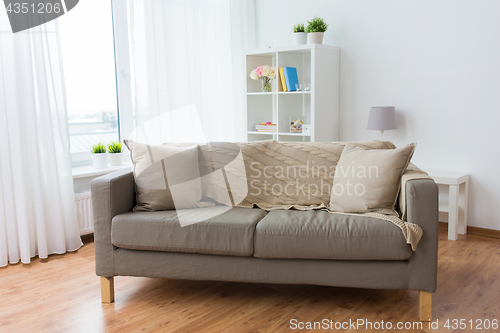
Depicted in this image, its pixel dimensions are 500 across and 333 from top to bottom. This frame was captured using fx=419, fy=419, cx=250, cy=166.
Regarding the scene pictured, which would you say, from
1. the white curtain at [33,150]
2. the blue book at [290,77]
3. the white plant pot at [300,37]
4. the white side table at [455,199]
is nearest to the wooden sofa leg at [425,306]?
the white side table at [455,199]

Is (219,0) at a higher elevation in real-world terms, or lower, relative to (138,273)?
higher

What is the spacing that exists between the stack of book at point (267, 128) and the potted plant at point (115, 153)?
144 centimetres

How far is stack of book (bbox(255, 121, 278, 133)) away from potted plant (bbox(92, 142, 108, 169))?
1.59 m

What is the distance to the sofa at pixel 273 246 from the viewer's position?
6.45 feet

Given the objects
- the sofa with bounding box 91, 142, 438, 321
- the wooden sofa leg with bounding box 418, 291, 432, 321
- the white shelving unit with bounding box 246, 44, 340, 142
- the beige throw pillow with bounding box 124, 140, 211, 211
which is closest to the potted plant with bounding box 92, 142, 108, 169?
the beige throw pillow with bounding box 124, 140, 211, 211

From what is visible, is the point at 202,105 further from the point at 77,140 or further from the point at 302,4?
the point at 302,4

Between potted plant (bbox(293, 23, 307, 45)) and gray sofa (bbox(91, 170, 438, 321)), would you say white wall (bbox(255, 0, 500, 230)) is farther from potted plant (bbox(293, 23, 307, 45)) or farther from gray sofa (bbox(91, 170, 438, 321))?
gray sofa (bbox(91, 170, 438, 321))

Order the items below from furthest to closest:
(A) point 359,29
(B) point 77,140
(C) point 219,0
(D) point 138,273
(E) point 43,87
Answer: (C) point 219,0 < (A) point 359,29 < (B) point 77,140 < (E) point 43,87 < (D) point 138,273

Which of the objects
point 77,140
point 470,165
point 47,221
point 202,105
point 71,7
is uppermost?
point 71,7

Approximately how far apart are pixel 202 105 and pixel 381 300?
2.54 m

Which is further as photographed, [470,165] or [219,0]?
[219,0]

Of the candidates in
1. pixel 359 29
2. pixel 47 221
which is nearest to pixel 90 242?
pixel 47 221

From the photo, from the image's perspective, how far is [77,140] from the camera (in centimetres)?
359

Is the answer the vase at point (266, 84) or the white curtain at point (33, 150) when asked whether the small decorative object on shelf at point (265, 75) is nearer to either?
the vase at point (266, 84)
